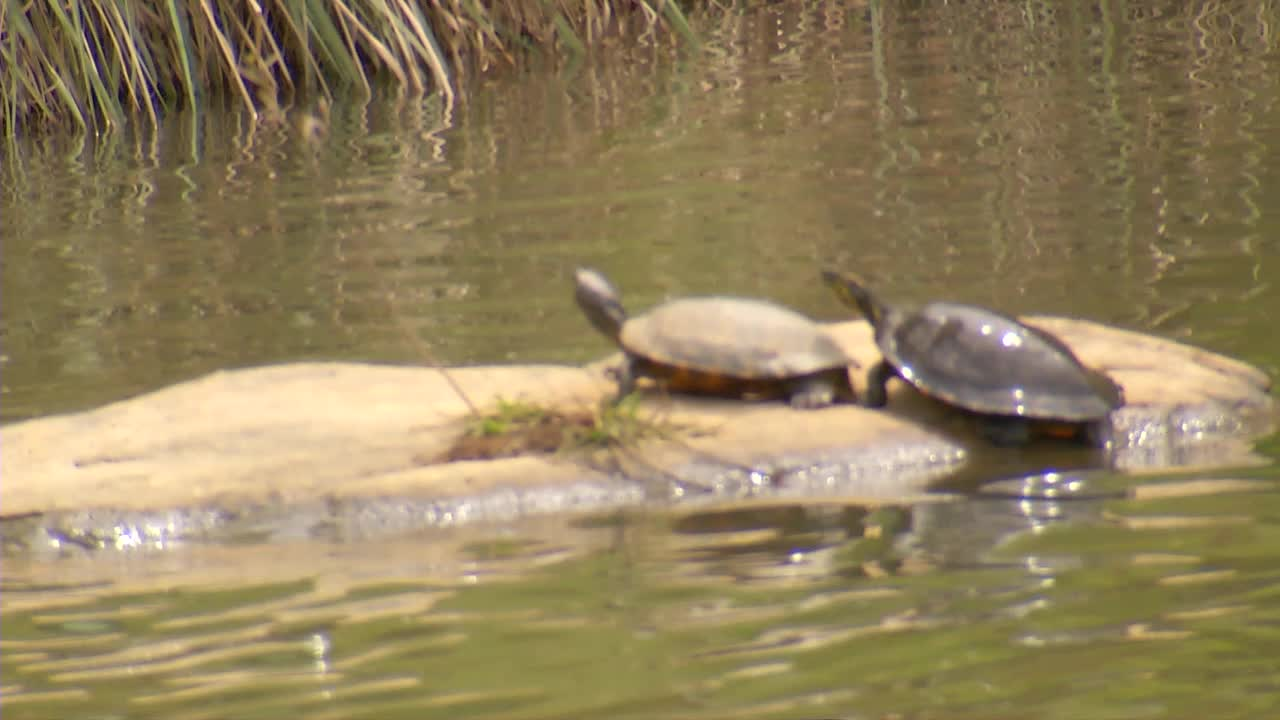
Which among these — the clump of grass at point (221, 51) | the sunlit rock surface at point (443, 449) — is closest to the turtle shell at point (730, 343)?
the sunlit rock surface at point (443, 449)

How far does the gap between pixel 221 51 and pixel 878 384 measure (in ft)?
29.0

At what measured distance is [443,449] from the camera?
4.85 meters

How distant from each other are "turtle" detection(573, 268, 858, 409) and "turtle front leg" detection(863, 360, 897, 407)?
65mm

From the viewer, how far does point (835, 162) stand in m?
9.91

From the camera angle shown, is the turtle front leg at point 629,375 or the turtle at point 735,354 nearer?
the turtle at point 735,354

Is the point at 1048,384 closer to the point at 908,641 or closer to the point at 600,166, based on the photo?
the point at 908,641

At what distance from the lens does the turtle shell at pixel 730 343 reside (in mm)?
4984

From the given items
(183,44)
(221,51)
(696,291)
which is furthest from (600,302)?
(221,51)

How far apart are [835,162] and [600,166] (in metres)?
1.31

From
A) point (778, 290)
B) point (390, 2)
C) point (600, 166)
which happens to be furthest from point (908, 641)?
point (390, 2)

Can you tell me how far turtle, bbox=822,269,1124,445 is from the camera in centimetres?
476

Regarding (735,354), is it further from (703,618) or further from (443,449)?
(703,618)

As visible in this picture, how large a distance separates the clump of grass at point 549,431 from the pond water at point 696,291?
381 millimetres

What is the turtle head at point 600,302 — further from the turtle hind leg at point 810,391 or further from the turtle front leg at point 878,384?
the turtle front leg at point 878,384
